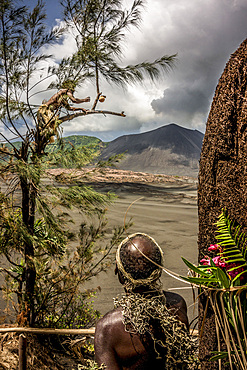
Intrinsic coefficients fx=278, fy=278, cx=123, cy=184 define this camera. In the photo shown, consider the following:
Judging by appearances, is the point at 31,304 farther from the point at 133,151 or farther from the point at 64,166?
the point at 133,151

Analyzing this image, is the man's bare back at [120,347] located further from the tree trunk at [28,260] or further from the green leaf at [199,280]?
the tree trunk at [28,260]

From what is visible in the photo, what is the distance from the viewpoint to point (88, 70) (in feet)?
12.5

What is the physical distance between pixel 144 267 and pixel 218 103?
0.93m

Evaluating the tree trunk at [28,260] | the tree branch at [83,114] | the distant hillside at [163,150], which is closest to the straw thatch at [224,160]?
the tree trunk at [28,260]

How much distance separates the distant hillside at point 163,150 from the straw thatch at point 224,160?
27.2 meters

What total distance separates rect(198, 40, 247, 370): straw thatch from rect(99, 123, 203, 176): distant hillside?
27.2m

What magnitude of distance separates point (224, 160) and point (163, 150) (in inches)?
1339

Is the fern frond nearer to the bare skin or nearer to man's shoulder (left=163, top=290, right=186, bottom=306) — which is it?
the bare skin

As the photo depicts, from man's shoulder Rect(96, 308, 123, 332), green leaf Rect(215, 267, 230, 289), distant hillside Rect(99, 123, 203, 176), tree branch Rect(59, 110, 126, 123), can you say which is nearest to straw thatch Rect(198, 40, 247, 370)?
green leaf Rect(215, 267, 230, 289)

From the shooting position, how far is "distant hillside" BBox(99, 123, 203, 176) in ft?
101

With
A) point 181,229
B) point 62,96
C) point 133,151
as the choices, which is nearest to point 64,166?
point 62,96

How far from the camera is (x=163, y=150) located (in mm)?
34719

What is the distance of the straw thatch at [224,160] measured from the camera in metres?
1.20

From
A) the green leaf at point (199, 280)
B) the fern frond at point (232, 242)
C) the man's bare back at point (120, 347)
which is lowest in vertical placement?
the man's bare back at point (120, 347)
